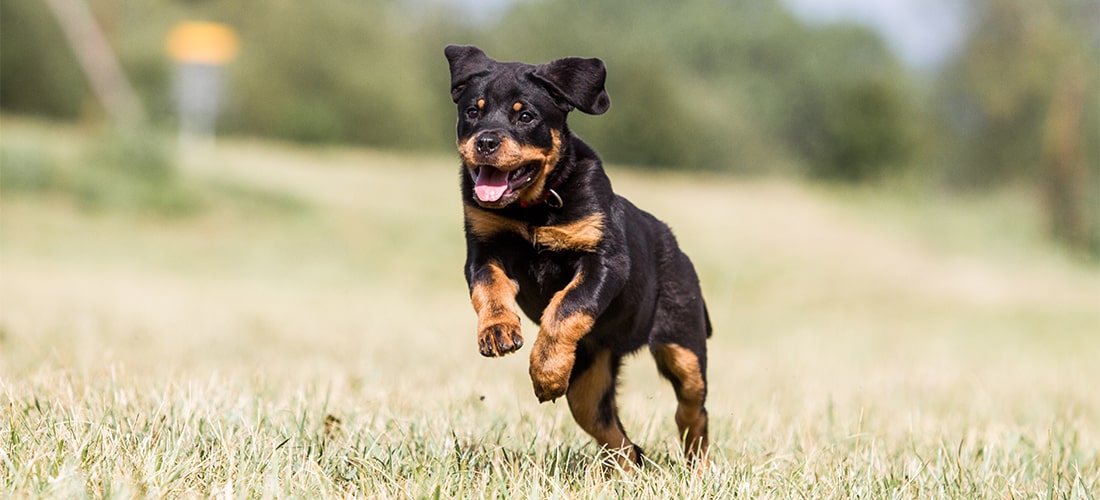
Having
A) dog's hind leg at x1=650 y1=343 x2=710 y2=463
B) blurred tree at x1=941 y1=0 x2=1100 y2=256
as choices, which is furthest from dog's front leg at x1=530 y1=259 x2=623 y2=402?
blurred tree at x1=941 y1=0 x2=1100 y2=256

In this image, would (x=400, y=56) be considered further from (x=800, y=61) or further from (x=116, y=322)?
(x=116, y=322)

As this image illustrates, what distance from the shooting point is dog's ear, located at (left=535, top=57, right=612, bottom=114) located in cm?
Answer: 408

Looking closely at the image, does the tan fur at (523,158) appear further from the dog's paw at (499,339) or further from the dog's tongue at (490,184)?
the dog's paw at (499,339)

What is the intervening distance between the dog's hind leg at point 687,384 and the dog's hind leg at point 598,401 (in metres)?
0.23

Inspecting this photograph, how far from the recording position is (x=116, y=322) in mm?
9273

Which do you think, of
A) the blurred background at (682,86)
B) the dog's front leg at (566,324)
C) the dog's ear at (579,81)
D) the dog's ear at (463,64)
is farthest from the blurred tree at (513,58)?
the dog's front leg at (566,324)

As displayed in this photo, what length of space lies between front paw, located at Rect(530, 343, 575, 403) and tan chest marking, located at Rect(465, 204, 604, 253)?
42 cm

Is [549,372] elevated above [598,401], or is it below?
above

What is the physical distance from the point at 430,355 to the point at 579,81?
447cm

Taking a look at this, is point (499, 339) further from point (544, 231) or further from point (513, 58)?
point (513, 58)

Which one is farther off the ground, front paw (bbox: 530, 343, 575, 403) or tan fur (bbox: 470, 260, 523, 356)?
tan fur (bbox: 470, 260, 523, 356)

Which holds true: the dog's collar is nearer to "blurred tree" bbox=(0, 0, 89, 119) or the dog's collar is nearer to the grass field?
the grass field

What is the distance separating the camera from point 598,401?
434 centimetres

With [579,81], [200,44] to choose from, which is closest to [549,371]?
[579,81]
